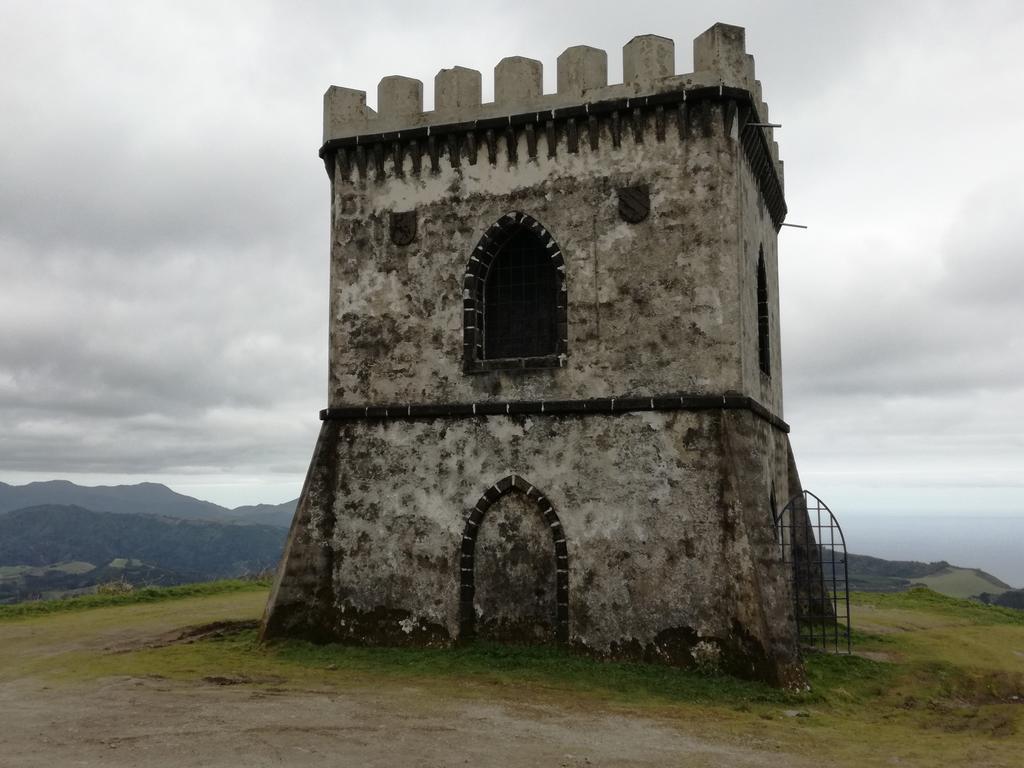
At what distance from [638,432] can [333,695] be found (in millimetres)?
5723

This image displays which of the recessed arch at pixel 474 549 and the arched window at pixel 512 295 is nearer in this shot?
the recessed arch at pixel 474 549

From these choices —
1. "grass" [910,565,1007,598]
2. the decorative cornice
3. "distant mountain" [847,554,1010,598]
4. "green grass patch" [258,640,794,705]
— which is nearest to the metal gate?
"green grass patch" [258,640,794,705]

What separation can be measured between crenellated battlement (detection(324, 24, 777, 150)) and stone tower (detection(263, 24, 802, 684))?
0.04 m

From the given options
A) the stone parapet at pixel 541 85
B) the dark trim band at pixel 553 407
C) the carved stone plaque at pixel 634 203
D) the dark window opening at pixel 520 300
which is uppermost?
the stone parapet at pixel 541 85

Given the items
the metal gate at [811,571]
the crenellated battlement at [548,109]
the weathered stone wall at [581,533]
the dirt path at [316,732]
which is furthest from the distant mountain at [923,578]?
the dirt path at [316,732]

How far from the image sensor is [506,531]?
13250mm

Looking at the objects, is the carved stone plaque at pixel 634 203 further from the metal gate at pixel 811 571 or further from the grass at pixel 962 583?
the grass at pixel 962 583

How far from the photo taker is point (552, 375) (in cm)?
1338

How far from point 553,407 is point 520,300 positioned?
206 cm

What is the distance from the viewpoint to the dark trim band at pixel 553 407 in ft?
41.1

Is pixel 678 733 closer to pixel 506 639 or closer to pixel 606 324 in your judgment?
pixel 506 639

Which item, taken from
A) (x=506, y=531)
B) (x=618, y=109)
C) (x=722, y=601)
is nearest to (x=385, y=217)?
(x=618, y=109)

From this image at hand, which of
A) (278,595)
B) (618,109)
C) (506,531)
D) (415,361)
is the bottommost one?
(278,595)

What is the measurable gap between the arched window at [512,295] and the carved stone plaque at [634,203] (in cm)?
126
